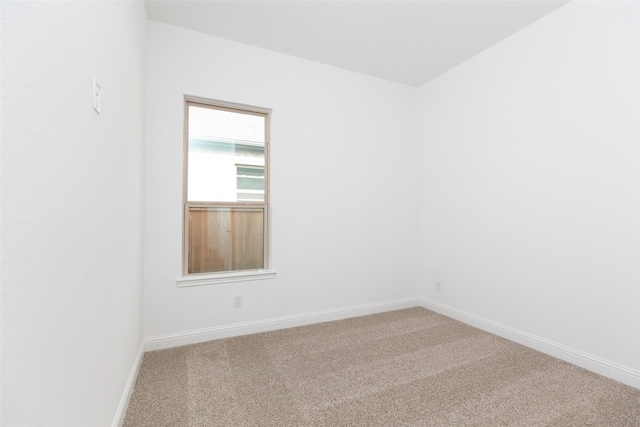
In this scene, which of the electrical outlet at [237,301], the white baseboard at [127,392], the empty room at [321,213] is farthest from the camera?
the electrical outlet at [237,301]

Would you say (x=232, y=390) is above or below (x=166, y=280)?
below

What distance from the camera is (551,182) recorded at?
2.45 m

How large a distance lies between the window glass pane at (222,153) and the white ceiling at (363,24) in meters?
0.75

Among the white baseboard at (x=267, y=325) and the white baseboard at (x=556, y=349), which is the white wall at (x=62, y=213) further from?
the white baseboard at (x=556, y=349)

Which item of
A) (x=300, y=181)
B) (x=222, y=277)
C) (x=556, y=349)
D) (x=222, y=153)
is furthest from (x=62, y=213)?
(x=556, y=349)

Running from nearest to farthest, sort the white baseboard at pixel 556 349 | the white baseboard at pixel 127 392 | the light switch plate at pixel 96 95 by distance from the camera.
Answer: the light switch plate at pixel 96 95 < the white baseboard at pixel 127 392 < the white baseboard at pixel 556 349

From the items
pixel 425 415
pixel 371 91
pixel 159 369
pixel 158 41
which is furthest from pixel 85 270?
pixel 371 91

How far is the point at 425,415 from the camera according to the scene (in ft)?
5.57

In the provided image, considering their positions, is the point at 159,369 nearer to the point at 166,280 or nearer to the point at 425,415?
the point at 166,280

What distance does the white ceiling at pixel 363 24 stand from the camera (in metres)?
2.36

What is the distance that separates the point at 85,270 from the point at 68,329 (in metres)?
0.23

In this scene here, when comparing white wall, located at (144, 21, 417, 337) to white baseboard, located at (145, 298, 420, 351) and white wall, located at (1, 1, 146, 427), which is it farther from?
white wall, located at (1, 1, 146, 427)

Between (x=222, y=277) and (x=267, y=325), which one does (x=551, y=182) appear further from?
(x=222, y=277)

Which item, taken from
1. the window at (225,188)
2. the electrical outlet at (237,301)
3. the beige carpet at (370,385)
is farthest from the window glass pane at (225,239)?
the beige carpet at (370,385)
